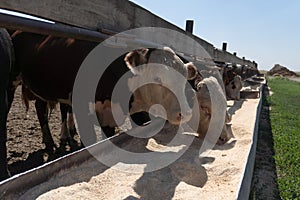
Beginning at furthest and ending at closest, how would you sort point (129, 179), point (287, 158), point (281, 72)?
point (281, 72) → point (287, 158) → point (129, 179)

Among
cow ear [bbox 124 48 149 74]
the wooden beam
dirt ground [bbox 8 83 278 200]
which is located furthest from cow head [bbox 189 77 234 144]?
the wooden beam

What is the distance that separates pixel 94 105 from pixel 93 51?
0.60 m

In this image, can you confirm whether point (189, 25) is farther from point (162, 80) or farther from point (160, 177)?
point (160, 177)

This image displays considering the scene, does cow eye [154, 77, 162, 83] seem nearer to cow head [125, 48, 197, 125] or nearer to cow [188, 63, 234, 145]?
cow head [125, 48, 197, 125]

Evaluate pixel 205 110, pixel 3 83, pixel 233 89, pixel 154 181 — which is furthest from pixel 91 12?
pixel 233 89

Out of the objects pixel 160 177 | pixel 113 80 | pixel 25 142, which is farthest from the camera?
pixel 25 142

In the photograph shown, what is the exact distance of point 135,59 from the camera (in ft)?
11.6

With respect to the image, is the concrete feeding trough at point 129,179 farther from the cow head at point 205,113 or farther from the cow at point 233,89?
the cow at point 233,89

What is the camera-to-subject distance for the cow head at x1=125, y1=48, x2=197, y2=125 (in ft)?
11.6

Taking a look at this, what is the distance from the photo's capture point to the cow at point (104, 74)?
11.8 ft

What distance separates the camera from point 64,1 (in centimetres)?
218

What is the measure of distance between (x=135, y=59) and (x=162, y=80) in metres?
0.37

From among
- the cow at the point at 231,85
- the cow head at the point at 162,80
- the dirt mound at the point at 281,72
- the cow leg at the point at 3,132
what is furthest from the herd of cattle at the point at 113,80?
the dirt mound at the point at 281,72

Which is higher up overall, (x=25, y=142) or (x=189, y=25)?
(x=189, y=25)
